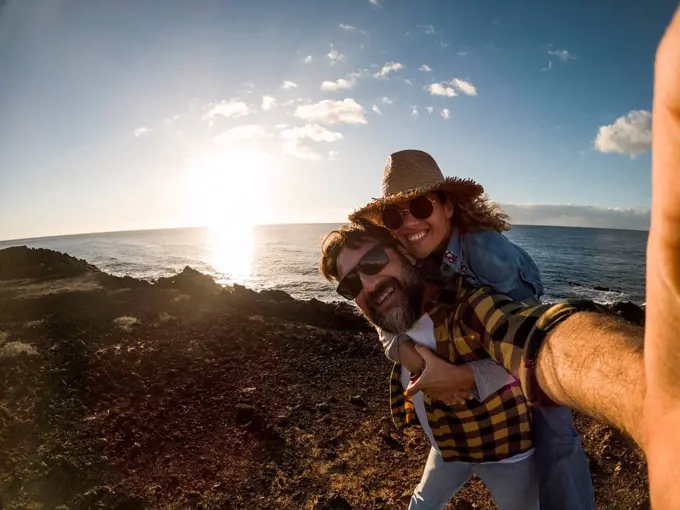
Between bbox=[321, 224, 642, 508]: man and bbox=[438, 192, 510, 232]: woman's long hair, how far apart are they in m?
0.70

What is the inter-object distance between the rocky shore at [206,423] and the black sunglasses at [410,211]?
11.1ft

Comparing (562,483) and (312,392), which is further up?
(562,483)

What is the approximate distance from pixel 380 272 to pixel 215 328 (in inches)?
326

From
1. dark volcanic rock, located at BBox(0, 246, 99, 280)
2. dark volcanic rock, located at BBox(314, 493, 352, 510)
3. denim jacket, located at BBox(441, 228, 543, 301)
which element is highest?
denim jacket, located at BBox(441, 228, 543, 301)

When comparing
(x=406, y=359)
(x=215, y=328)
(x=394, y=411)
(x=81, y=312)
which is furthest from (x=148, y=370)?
(x=406, y=359)

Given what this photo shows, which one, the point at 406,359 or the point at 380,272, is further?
the point at 380,272

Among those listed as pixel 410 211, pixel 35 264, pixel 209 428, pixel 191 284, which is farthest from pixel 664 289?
pixel 35 264

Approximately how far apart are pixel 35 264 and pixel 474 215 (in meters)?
26.2

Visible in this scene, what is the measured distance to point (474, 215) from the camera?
341 centimetres

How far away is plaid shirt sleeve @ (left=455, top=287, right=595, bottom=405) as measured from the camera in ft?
4.76

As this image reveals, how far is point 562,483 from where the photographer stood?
261 cm

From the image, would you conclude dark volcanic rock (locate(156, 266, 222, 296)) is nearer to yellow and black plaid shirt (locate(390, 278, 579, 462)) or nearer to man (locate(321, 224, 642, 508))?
man (locate(321, 224, 642, 508))

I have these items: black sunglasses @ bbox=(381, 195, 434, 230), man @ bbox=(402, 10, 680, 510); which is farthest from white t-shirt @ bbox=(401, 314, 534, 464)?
man @ bbox=(402, 10, 680, 510)

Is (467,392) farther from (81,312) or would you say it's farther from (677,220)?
(81,312)
